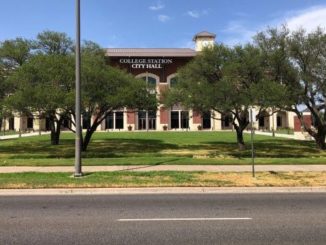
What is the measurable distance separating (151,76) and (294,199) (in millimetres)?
72009

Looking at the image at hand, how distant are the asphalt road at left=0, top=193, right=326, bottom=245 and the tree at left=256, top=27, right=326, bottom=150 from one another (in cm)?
1824

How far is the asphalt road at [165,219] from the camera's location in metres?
7.32

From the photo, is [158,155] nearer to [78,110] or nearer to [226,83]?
[226,83]

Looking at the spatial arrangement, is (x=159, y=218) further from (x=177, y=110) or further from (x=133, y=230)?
(x=177, y=110)

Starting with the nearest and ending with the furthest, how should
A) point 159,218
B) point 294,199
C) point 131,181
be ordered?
point 159,218 < point 294,199 < point 131,181

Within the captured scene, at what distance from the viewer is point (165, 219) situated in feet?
29.7

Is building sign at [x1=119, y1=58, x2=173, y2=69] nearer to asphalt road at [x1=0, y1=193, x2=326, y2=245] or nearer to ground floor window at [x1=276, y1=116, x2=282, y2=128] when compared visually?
ground floor window at [x1=276, y1=116, x2=282, y2=128]

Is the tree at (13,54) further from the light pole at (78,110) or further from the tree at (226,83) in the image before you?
the light pole at (78,110)

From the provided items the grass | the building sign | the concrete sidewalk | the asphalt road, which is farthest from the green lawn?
the building sign

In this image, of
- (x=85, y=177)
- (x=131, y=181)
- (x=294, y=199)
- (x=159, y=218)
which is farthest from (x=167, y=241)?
(x=85, y=177)

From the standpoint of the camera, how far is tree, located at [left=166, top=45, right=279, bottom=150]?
27.8 metres

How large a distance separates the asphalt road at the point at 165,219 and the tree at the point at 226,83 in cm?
1564

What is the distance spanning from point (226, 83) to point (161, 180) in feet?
48.4

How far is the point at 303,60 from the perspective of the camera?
30.0 metres
